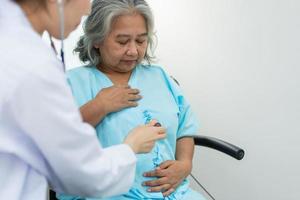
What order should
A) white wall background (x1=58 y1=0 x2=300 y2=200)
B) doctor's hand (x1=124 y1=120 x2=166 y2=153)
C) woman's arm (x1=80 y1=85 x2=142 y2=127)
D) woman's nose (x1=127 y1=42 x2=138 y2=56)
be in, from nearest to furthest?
doctor's hand (x1=124 y1=120 x2=166 y2=153), woman's arm (x1=80 y1=85 x2=142 y2=127), woman's nose (x1=127 y1=42 x2=138 y2=56), white wall background (x1=58 y1=0 x2=300 y2=200)

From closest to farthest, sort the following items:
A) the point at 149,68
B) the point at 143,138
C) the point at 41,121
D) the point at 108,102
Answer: the point at 41,121 → the point at 143,138 → the point at 108,102 → the point at 149,68

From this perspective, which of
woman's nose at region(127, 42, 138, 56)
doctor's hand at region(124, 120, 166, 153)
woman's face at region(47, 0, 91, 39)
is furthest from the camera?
woman's nose at region(127, 42, 138, 56)

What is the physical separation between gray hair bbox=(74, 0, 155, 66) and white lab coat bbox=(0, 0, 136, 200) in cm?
57

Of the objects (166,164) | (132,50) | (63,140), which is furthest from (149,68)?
(63,140)

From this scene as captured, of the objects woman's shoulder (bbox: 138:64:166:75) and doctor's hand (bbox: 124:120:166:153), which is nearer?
doctor's hand (bbox: 124:120:166:153)

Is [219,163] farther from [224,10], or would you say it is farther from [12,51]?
[12,51]

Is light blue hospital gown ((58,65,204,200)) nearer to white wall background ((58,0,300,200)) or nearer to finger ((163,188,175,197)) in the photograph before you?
finger ((163,188,175,197))

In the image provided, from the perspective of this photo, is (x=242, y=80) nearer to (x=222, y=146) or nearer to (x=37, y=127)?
(x=222, y=146)

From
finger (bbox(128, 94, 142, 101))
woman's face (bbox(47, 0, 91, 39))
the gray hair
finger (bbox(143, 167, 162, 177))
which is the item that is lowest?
finger (bbox(143, 167, 162, 177))

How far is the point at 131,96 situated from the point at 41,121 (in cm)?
65

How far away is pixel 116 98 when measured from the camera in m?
1.36

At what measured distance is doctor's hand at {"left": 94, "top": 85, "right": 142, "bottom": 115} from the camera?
4.38ft

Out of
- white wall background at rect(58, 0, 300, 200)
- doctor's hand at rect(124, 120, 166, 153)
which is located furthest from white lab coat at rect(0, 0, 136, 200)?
white wall background at rect(58, 0, 300, 200)

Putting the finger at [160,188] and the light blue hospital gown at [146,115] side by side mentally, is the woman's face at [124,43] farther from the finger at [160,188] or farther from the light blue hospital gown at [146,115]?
the finger at [160,188]
